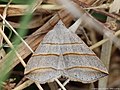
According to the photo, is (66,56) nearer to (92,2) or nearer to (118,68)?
(92,2)

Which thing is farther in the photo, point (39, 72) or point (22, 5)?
point (22, 5)

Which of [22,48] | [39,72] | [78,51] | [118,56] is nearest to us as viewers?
[39,72]

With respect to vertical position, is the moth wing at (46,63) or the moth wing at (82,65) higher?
the moth wing at (46,63)

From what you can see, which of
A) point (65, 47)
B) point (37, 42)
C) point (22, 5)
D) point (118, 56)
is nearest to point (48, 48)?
point (65, 47)

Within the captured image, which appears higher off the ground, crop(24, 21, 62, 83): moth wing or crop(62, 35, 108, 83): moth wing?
crop(24, 21, 62, 83): moth wing

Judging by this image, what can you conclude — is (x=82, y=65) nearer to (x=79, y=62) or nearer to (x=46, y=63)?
(x=79, y=62)

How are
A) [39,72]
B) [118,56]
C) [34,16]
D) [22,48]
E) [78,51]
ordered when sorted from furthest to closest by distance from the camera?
[118,56] < [34,16] < [22,48] < [78,51] < [39,72]

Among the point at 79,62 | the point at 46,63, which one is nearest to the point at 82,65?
the point at 79,62

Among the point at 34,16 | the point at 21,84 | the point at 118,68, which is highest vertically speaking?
the point at 34,16
